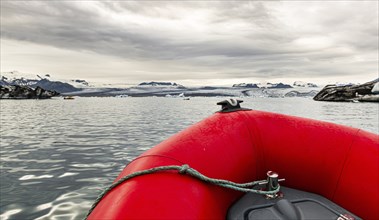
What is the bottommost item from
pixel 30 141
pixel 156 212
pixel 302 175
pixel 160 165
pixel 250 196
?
pixel 30 141

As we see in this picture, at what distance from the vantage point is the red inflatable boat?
1.97m

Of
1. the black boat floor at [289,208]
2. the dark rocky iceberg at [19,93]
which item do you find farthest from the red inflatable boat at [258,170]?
the dark rocky iceberg at [19,93]

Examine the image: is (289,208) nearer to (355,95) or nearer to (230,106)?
(230,106)

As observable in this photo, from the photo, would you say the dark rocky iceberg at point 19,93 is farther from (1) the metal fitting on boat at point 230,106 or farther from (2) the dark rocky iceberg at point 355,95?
(1) the metal fitting on boat at point 230,106

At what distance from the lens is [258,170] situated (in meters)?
3.31

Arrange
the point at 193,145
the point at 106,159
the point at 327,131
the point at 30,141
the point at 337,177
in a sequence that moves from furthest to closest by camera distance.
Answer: the point at 30,141, the point at 106,159, the point at 327,131, the point at 337,177, the point at 193,145

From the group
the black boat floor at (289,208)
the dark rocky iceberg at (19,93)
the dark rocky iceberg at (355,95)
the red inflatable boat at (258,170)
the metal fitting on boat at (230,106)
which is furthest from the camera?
the dark rocky iceberg at (19,93)

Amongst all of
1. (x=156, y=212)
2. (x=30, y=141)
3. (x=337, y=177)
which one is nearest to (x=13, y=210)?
(x=156, y=212)

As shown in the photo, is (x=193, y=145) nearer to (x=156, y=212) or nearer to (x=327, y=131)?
(x=156, y=212)

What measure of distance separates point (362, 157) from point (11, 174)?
6.82 m

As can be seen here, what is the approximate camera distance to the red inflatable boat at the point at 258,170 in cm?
197

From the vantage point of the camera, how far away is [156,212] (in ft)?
5.63

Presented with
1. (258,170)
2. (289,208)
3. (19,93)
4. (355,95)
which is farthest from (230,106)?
(19,93)

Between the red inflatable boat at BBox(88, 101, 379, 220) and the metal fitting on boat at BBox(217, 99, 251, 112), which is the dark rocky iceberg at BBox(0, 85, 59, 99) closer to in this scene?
the metal fitting on boat at BBox(217, 99, 251, 112)
